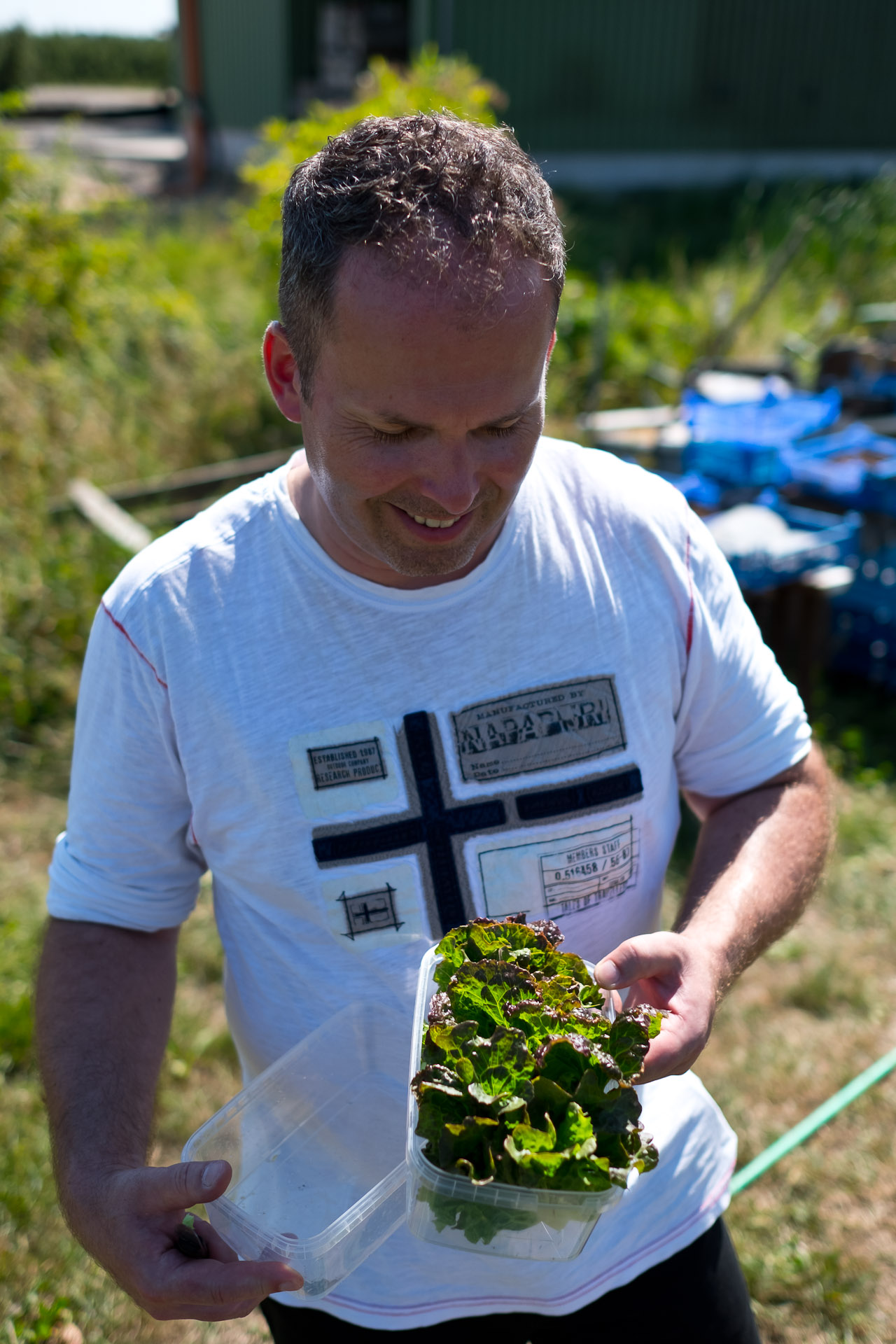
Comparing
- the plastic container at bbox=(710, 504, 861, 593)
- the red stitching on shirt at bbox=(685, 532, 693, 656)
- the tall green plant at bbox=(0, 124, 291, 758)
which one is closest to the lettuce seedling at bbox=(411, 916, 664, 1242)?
the red stitching on shirt at bbox=(685, 532, 693, 656)

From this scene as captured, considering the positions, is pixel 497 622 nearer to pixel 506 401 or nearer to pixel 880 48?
pixel 506 401

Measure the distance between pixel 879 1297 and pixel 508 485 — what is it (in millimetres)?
2229

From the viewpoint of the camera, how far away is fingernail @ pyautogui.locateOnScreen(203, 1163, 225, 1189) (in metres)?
1.21

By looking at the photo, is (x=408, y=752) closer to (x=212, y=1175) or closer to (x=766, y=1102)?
(x=212, y=1175)

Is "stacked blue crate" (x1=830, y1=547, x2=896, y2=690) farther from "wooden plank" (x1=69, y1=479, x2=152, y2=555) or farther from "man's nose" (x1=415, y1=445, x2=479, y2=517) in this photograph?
"man's nose" (x1=415, y1=445, x2=479, y2=517)

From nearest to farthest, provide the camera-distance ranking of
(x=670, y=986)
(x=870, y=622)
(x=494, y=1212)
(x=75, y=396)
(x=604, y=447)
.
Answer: (x=494, y=1212) < (x=670, y=986) < (x=870, y=622) < (x=604, y=447) < (x=75, y=396)

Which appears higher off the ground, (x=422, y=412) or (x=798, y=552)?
(x=422, y=412)

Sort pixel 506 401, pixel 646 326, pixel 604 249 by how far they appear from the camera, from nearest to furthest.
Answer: pixel 506 401
pixel 646 326
pixel 604 249

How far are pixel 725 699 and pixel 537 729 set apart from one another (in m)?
0.31

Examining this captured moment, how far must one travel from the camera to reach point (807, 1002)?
3.57 m

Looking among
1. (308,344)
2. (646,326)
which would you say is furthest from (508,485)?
(646,326)

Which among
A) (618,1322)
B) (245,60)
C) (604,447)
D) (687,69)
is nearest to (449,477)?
(618,1322)

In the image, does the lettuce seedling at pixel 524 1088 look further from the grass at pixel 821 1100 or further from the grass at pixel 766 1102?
the grass at pixel 766 1102

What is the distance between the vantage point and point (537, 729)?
1551 millimetres
